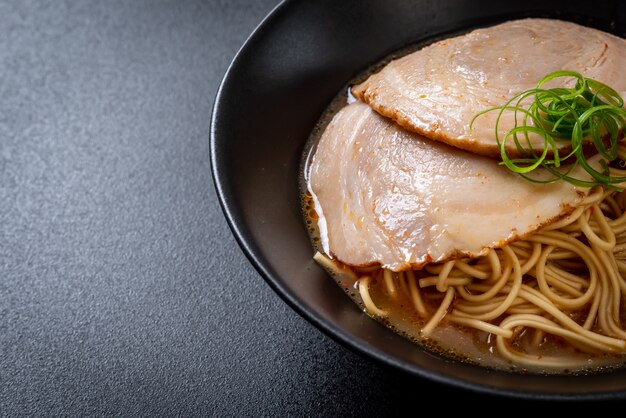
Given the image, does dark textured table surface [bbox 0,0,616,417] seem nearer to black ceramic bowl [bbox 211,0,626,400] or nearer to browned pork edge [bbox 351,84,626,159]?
black ceramic bowl [bbox 211,0,626,400]

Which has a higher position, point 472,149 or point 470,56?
point 470,56

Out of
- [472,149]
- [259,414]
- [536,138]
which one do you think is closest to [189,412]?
[259,414]

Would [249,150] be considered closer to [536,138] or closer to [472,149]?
[472,149]

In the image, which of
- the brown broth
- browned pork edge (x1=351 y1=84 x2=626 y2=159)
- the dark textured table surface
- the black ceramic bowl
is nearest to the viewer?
the black ceramic bowl

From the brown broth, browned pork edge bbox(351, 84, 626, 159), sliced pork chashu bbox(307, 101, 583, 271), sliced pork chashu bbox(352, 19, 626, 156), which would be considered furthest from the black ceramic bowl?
browned pork edge bbox(351, 84, 626, 159)

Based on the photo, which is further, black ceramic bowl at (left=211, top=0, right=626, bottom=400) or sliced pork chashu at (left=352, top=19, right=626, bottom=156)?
sliced pork chashu at (left=352, top=19, right=626, bottom=156)
